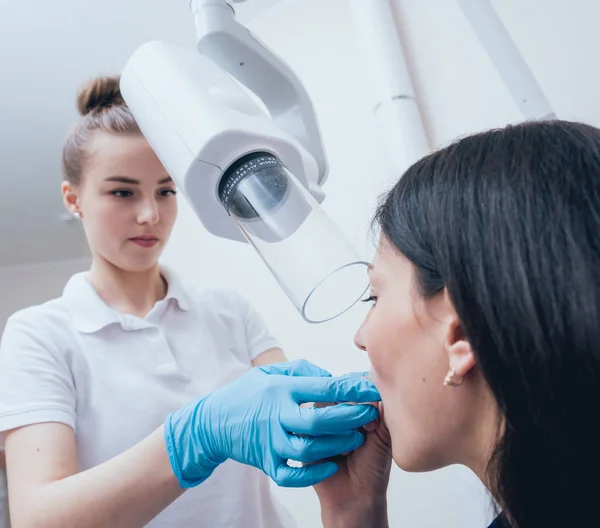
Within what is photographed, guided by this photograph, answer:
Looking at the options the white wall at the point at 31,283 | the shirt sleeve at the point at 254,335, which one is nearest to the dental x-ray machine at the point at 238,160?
the shirt sleeve at the point at 254,335

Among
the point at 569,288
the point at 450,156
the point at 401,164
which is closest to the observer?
the point at 569,288

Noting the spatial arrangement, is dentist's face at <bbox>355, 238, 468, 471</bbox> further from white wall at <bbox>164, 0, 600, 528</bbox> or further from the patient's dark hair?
white wall at <bbox>164, 0, 600, 528</bbox>

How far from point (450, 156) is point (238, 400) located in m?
0.46

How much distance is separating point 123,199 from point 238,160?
1.52 ft

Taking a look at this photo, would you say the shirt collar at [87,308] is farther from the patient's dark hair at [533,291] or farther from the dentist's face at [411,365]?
the patient's dark hair at [533,291]

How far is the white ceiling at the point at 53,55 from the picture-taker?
5.67ft

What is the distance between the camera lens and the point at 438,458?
70cm

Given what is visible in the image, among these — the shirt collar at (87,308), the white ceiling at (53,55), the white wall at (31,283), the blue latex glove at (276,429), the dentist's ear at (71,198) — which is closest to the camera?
the blue latex glove at (276,429)

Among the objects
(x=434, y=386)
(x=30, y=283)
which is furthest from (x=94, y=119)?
(x=30, y=283)

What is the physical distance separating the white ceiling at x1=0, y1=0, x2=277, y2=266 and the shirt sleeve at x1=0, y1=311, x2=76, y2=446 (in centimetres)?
117

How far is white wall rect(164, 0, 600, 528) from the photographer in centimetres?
117

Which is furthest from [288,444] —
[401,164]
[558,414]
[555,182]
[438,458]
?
[401,164]

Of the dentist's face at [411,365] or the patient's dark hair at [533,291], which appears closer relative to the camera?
the patient's dark hair at [533,291]

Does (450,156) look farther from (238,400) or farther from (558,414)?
(238,400)
